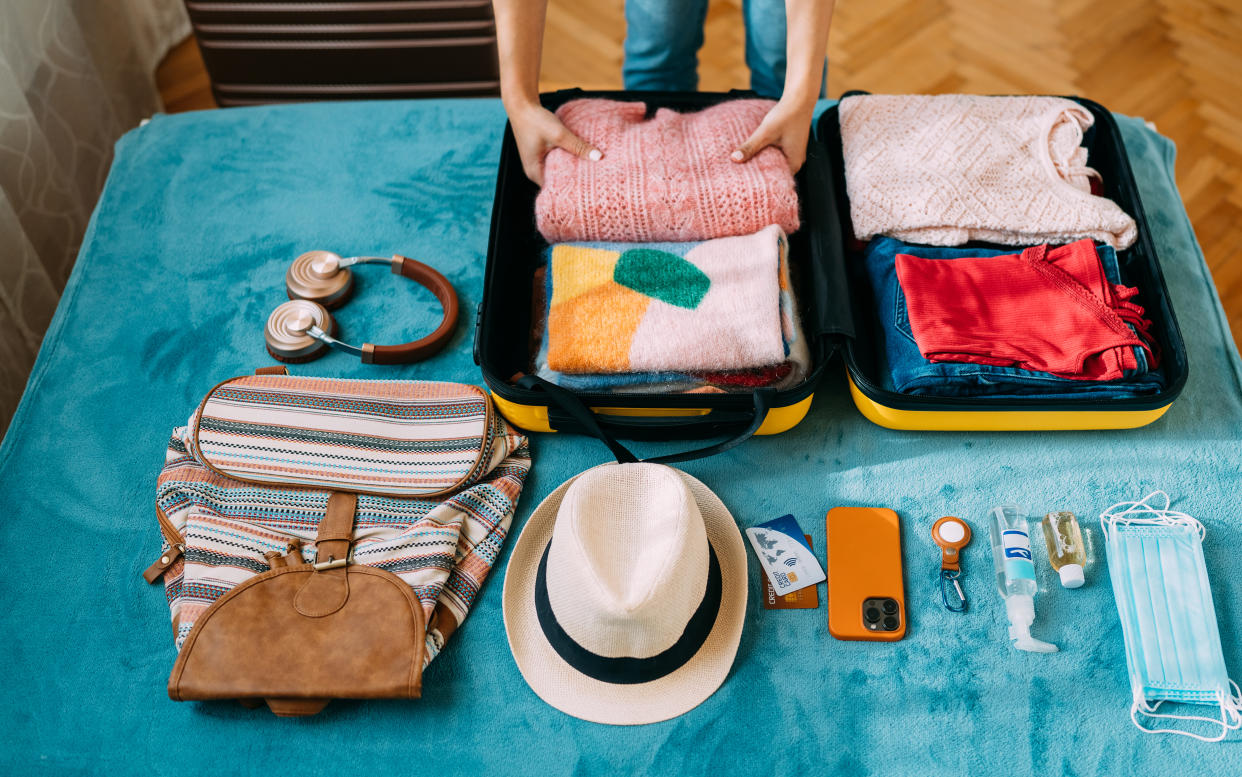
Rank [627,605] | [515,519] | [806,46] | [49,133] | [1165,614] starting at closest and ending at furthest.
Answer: [627,605] < [1165,614] < [515,519] < [806,46] < [49,133]

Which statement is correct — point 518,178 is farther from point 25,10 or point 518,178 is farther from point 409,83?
point 25,10

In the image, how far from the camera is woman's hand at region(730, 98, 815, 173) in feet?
4.06

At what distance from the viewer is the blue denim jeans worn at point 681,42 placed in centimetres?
151

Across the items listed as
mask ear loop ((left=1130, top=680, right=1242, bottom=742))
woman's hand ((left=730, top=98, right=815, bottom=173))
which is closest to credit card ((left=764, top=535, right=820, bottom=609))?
mask ear loop ((left=1130, top=680, right=1242, bottom=742))

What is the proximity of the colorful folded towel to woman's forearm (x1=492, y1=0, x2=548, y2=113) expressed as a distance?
27 centimetres

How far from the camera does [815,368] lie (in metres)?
1.16

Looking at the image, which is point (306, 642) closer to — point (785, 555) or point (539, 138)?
point (785, 555)

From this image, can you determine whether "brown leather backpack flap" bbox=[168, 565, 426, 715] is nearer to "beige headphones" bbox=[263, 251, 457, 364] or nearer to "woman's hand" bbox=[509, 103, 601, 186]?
"beige headphones" bbox=[263, 251, 457, 364]

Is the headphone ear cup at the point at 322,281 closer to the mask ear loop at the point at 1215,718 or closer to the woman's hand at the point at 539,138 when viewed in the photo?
the woman's hand at the point at 539,138

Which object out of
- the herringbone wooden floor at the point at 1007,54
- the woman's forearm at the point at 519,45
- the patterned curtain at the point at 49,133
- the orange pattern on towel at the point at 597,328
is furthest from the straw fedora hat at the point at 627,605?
the herringbone wooden floor at the point at 1007,54

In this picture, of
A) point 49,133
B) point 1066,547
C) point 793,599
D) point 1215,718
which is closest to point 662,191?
point 793,599

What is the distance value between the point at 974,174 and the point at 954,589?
Answer: 589 mm

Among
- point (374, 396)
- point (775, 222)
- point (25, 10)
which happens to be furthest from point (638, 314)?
point (25, 10)

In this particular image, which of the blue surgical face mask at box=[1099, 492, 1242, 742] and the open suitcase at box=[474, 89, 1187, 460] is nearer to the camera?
the blue surgical face mask at box=[1099, 492, 1242, 742]
